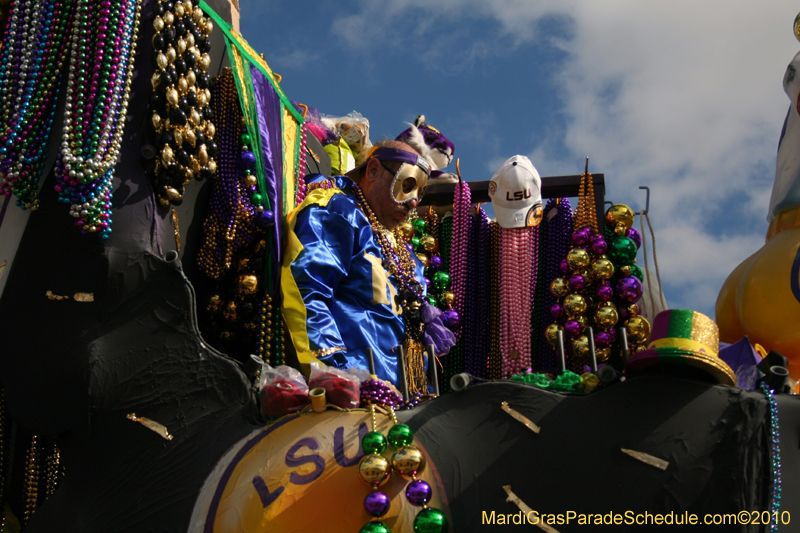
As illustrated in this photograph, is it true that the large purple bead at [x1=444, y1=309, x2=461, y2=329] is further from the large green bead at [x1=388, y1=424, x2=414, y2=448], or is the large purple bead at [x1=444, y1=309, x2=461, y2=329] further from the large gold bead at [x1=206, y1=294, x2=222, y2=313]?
the large green bead at [x1=388, y1=424, x2=414, y2=448]

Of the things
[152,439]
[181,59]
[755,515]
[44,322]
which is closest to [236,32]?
[181,59]

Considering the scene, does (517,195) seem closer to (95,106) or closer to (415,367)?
(415,367)

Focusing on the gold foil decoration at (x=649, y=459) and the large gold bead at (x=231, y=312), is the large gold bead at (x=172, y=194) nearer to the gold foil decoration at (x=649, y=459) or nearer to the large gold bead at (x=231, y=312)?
the large gold bead at (x=231, y=312)

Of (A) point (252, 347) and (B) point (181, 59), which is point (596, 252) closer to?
(A) point (252, 347)

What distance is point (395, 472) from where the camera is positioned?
1.96m

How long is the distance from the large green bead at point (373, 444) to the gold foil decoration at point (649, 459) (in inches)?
24.9

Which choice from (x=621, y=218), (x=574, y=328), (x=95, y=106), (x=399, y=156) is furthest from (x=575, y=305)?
(x=95, y=106)

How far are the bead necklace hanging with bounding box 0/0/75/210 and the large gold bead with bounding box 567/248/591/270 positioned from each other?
8.70 ft

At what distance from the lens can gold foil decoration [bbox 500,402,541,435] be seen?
6.49 feet

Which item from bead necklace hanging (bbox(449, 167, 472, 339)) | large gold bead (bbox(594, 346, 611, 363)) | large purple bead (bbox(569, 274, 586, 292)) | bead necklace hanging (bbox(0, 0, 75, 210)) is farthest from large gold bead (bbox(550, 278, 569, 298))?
bead necklace hanging (bbox(0, 0, 75, 210))

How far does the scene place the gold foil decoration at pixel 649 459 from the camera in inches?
71.9

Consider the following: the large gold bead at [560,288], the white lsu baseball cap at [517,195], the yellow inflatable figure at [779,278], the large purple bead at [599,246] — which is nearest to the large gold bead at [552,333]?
the large gold bead at [560,288]

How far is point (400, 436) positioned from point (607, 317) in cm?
217

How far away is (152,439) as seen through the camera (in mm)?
2254
